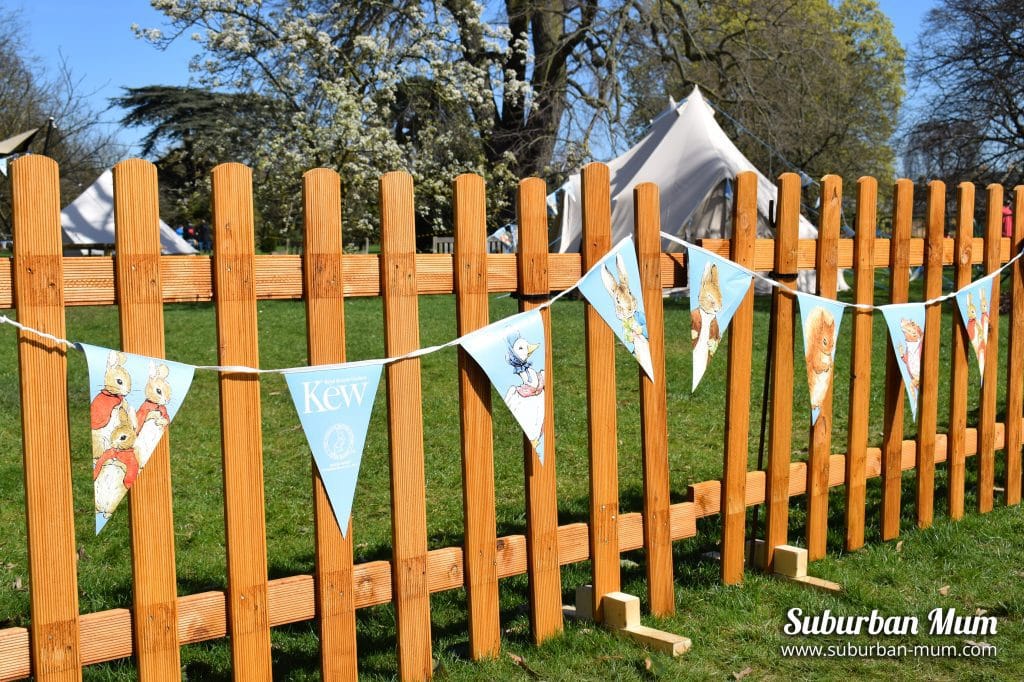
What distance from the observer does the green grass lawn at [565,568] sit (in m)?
3.82

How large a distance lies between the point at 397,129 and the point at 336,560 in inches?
977

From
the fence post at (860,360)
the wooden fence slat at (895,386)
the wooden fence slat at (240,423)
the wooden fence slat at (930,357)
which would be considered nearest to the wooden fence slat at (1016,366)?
the wooden fence slat at (930,357)

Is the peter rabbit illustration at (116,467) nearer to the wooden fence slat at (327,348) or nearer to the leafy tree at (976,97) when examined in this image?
the wooden fence slat at (327,348)

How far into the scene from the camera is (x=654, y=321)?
409 centimetres

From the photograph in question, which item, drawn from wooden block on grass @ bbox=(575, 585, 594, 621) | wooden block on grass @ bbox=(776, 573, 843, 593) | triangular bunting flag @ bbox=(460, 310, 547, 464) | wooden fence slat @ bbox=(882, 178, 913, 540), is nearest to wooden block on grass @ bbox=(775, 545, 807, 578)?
wooden block on grass @ bbox=(776, 573, 843, 593)

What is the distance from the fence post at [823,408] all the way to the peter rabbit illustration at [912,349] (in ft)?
1.65

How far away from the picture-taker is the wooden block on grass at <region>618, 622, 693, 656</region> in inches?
151

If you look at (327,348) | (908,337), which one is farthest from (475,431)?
(908,337)

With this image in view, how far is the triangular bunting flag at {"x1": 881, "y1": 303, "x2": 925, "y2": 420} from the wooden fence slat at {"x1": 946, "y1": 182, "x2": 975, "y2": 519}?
0.59 meters

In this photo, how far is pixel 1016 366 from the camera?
20.2 ft

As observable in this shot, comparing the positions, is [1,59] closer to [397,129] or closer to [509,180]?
[397,129]

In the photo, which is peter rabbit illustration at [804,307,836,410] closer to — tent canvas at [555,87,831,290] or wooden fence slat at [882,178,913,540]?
wooden fence slat at [882,178,913,540]

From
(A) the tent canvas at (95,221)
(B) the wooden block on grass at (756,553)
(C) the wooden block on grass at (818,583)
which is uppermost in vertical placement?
(A) the tent canvas at (95,221)

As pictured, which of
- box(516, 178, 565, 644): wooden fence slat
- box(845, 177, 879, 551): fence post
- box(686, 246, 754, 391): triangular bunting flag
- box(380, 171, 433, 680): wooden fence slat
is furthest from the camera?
box(845, 177, 879, 551): fence post
